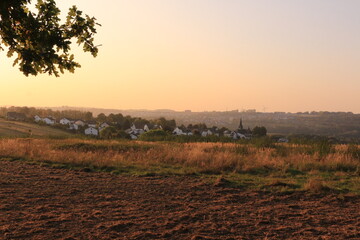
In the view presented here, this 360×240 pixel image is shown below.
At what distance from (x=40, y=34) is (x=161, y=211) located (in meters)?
4.75

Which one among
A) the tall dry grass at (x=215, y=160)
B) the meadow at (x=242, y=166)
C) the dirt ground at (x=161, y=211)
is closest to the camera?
the dirt ground at (x=161, y=211)

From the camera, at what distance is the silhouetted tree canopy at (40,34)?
7520mm

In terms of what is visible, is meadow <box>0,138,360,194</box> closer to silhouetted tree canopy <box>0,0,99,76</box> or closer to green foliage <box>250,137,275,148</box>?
green foliage <box>250,137,275,148</box>

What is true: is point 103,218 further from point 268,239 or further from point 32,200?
point 268,239

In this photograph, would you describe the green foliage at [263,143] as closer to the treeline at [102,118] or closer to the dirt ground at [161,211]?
the dirt ground at [161,211]

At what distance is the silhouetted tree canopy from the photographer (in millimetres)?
7520

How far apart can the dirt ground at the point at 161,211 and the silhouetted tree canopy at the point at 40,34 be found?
3289 millimetres

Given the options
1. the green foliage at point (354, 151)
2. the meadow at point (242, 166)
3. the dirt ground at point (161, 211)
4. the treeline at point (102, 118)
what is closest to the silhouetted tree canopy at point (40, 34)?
the dirt ground at point (161, 211)

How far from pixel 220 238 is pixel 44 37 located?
5.55m

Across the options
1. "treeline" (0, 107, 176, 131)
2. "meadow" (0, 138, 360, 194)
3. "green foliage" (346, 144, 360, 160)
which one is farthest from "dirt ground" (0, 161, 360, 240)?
"treeline" (0, 107, 176, 131)

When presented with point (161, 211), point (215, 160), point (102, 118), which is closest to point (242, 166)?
point (215, 160)

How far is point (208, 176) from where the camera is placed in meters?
12.4

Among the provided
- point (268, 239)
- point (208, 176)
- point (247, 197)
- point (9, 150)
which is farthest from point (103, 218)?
point (9, 150)

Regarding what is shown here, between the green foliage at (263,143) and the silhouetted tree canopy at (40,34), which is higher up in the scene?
the silhouetted tree canopy at (40,34)
